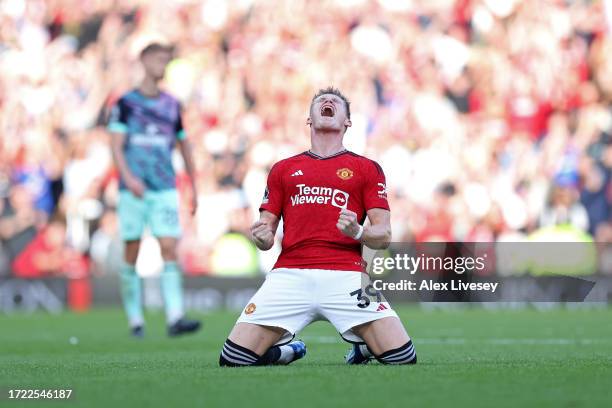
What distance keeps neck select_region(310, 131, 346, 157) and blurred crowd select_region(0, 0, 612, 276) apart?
11.4 meters

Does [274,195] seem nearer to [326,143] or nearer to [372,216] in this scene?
[326,143]

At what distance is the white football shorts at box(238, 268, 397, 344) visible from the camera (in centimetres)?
715

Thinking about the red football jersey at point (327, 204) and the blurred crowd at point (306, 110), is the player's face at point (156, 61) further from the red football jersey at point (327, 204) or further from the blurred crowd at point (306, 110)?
the blurred crowd at point (306, 110)

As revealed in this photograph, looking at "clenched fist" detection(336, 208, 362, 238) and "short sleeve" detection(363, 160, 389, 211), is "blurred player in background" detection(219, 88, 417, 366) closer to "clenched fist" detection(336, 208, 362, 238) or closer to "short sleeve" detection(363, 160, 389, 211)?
"short sleeve" detection(363, 160, 389, 211)

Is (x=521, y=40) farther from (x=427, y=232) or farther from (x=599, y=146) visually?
(x=427, y=232)

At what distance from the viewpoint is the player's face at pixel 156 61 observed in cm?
1130

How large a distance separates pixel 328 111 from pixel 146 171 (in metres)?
4.53

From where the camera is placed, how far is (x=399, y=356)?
23.6 feet

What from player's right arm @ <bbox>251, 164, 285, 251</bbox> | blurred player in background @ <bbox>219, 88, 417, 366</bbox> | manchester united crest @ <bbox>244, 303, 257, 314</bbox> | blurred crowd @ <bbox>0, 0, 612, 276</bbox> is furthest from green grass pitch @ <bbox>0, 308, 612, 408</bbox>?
blurred crowd @ <bbox>0, 0, 612, 276</bbox>

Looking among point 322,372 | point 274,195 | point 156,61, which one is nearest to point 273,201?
point 274,195

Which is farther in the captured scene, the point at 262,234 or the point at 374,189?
the point at 374,189

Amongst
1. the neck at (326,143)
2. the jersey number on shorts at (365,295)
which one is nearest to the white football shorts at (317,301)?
the jersey number on shorts at (365,295)

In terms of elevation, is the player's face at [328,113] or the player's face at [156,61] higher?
the player's face at [156,61]

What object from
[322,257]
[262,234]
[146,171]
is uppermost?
[146,171]
